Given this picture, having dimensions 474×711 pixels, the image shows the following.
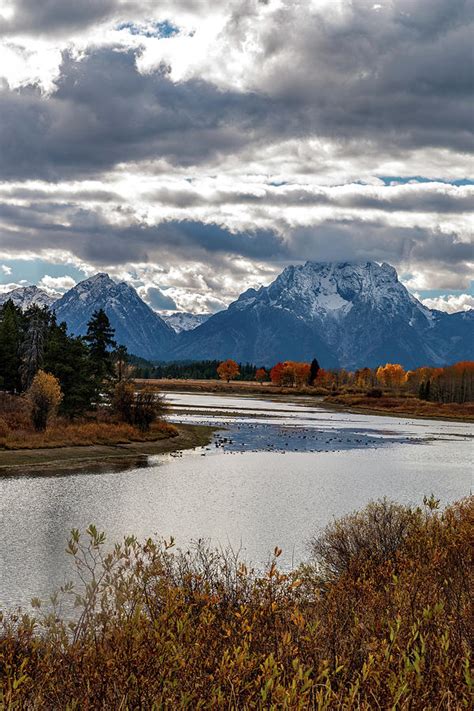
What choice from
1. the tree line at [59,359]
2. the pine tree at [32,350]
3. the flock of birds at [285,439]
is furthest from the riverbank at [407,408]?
the pine tree at [32,350]

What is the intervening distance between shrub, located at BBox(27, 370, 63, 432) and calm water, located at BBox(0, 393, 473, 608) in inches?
465

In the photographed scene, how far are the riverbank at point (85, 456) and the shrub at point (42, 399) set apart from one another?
5.33 meters

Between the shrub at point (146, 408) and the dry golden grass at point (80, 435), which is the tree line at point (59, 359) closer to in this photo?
the dry golden grass at point (80, 435)

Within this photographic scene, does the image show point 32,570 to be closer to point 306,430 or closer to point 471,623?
point 471,623

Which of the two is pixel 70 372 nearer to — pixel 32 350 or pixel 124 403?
pixel 32 350

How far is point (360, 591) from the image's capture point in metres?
14.8

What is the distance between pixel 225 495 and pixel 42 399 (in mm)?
28836

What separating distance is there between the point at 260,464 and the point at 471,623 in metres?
49.7

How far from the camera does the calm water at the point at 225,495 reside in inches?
1142

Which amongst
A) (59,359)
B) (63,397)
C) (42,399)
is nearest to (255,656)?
(42,399)

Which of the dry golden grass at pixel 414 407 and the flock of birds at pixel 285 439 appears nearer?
the flock of birds at pixel 285 439

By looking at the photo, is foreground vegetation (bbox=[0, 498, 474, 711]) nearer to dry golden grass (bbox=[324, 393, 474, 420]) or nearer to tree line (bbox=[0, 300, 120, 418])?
tree line (bbox=[0, 300, 120, 418])

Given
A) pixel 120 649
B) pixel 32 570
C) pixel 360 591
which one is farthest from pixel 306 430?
pixel 120 649

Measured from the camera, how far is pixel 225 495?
4409 centimetres
